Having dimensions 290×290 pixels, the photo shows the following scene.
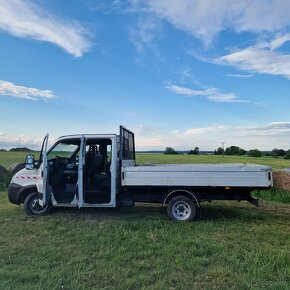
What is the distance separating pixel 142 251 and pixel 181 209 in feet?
9.16

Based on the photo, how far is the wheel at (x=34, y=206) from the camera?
9.02 m

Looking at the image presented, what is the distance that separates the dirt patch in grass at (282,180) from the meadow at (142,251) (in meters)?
3.47

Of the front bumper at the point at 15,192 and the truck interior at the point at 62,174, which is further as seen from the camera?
the front bumper at the point at 15,192

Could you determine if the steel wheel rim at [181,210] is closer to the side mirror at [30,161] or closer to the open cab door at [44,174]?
the open cab door at [44,174]

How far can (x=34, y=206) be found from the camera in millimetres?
9062

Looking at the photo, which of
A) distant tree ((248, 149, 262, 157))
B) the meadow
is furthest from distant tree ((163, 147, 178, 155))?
the meadow

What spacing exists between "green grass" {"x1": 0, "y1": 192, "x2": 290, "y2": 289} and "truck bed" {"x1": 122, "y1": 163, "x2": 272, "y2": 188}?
34.3 inches

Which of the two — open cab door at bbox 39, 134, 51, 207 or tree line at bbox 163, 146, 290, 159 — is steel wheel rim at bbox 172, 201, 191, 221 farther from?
tree line at bbox 163, 146, 290, 159

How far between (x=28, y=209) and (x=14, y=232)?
168cm

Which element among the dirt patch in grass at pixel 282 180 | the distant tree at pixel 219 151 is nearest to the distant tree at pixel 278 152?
the distant tree at pixel 219 151

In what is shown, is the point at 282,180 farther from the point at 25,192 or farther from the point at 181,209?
the point at 25,192

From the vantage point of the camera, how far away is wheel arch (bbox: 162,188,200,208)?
28.0 feet

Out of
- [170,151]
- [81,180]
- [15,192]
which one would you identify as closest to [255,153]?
[170,151]

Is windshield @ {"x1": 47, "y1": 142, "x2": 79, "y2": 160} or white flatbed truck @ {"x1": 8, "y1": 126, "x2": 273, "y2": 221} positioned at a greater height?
windshield @ {"x1": 47, "y1": 142, "x2": 79, "y2": 160}
